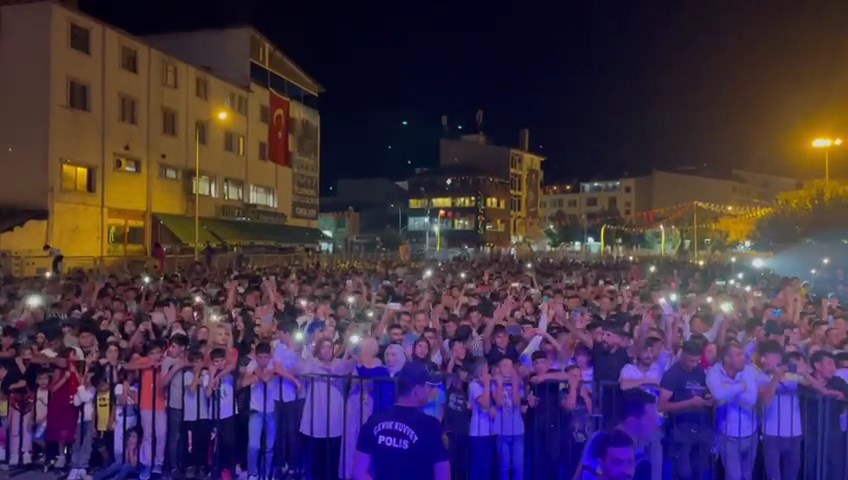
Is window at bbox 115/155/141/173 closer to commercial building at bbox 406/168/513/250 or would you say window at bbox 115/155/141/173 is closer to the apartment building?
the apartment building

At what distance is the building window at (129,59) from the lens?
33.7m

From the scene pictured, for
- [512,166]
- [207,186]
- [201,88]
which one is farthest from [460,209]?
[201,88]

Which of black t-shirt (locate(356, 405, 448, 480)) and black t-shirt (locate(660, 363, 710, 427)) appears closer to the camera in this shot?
black t-shirt (locate(356, 405, 448, 480))

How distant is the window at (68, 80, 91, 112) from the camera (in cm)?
3059

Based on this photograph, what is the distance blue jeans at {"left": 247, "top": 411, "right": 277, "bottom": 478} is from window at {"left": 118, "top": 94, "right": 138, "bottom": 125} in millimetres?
28935

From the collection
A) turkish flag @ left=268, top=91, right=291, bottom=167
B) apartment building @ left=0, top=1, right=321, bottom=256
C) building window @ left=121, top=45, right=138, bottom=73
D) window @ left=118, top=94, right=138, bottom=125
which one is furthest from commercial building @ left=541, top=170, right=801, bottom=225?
building window @ left=121, top=45, right=138, bottom=73

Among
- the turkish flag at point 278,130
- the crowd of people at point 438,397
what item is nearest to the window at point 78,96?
the turkish flag at point 278,130

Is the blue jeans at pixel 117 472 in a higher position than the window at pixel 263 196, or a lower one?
lower

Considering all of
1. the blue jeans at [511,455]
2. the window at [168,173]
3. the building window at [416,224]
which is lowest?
the blue jeans at [511,455]

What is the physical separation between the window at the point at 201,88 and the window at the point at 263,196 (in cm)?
746

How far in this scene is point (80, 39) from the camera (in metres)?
31.1

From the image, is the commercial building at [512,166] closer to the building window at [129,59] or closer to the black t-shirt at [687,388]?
the building window at [129,59]

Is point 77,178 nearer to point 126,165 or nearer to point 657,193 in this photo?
point 126,165

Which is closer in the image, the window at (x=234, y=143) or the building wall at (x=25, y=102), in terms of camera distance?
the building wall at (x=25, y=102)
